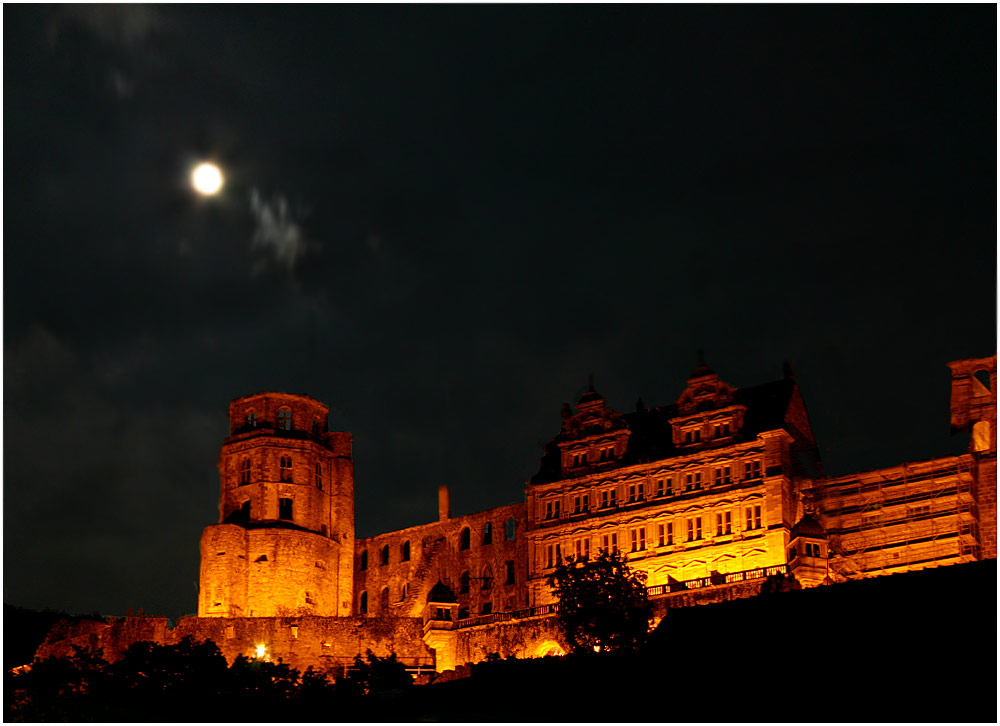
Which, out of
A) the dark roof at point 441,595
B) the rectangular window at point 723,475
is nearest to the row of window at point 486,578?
the dark roof at point 441,595

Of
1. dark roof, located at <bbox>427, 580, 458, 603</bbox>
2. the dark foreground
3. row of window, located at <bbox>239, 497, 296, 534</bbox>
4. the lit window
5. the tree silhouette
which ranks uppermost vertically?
row of window, located at <bbox>239, 497, 296, 534</bbox>

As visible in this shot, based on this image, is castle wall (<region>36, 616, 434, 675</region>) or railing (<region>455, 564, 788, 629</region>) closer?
railing (<region>455, 564, 788, 629</region>)

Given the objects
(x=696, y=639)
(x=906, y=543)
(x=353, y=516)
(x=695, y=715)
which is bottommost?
(x=695, y=715)

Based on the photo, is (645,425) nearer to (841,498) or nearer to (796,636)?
(841,498)

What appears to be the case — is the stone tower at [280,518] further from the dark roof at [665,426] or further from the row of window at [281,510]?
the dark roof at [665,426]

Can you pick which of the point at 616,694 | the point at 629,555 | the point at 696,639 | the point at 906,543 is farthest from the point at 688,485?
the point at 616,694

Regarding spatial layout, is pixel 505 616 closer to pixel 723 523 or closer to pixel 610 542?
pixel 610 542

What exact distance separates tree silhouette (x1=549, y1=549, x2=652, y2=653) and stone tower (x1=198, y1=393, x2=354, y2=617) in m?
23.6

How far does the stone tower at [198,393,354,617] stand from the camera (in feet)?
323

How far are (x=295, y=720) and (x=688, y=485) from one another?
36.8m

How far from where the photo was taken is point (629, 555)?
3602 inches

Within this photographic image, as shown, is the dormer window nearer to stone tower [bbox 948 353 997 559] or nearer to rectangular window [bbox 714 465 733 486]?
rectangular window [bbox 714 465 733 486]

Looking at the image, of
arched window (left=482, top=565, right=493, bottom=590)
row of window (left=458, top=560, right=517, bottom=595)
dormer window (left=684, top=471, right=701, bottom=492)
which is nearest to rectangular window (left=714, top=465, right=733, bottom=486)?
dormer window (left=684, top=471, right=701, bottom=492)

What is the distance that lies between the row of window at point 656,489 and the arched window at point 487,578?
22.4 feet
